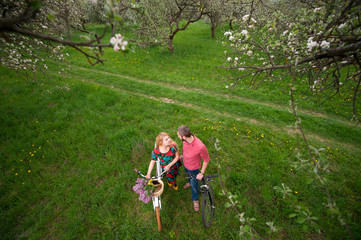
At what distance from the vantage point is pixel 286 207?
392cm

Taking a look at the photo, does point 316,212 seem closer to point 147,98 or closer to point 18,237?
point 18,237

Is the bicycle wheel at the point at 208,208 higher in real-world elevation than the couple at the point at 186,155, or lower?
lower

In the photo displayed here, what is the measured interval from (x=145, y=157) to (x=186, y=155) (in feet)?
6.70

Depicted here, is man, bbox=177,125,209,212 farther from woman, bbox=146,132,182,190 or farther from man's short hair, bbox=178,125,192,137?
woman, bbox=146,132,182,190

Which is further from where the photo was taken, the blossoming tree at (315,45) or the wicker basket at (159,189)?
the wicker basket at (159,189)

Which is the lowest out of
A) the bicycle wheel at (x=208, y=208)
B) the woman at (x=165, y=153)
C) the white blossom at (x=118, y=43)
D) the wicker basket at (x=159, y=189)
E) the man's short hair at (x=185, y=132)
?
the bicycle wheel at (x=208, y=208)

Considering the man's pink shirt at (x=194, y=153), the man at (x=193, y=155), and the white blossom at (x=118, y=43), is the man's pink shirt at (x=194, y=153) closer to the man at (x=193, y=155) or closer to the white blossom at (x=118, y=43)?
the man at (x=193, y=155)

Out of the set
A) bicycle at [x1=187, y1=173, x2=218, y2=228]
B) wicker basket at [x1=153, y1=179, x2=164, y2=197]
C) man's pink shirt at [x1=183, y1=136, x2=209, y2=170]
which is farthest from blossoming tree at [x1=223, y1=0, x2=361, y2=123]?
wicker basket at [x1=153, y1=179, x2=164, y2=197]

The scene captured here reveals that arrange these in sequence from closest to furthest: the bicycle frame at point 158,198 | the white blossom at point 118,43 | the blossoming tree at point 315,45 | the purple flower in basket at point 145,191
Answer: the white blossom at point 118,43
the blossoming tree at point 315,45
the purple flower in basket at point 145,191
the bicycle frame at point 158,198

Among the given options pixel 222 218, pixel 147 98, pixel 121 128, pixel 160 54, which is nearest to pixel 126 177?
pixel 121 128

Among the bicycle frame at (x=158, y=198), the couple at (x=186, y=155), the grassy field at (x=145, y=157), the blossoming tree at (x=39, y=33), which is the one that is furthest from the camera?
the grassy field at (x=145, y=157)

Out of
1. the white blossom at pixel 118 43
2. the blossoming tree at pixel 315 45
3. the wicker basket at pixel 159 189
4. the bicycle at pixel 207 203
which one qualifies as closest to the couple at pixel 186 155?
the bicycle at pixel 207 203

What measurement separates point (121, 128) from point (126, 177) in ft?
7.76

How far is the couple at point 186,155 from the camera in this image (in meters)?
3.45
